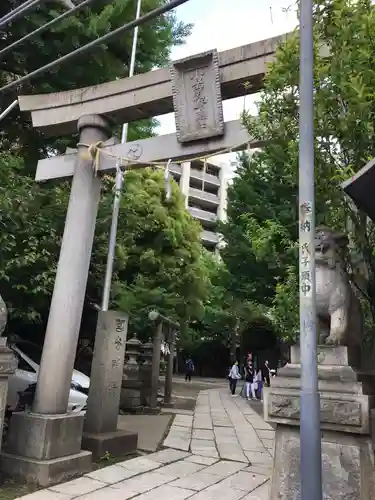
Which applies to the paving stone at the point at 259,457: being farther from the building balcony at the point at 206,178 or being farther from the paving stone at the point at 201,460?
the building balcony at the point at 206,178

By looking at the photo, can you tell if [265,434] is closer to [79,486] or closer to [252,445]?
[252,445]

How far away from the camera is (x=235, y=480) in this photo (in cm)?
539

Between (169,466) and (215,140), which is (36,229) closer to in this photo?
(215,140)

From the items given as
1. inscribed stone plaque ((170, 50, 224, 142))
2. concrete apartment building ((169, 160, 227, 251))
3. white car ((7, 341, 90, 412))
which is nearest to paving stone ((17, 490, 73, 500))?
white car ((7, 341, 90, 412))

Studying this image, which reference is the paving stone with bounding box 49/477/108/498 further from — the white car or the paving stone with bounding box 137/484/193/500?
the white car

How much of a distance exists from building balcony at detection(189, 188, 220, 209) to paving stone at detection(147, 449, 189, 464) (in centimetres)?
4468

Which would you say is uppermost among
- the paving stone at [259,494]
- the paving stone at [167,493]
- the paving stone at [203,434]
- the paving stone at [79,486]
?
the paving stone at [203,434]

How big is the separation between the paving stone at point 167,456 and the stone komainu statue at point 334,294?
3.37 metres

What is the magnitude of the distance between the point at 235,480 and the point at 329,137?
162 inches

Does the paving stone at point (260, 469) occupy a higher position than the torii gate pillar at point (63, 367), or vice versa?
the torii gate pillar at point (63, 367)

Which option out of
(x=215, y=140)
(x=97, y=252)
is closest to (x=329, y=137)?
(x=215, y=140)

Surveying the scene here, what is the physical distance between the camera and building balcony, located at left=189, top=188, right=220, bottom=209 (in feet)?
169

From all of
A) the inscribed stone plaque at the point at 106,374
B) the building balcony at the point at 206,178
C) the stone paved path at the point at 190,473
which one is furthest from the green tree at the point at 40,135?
the building balcony at the point at 206,178

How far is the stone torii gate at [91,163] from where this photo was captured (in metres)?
5.25
